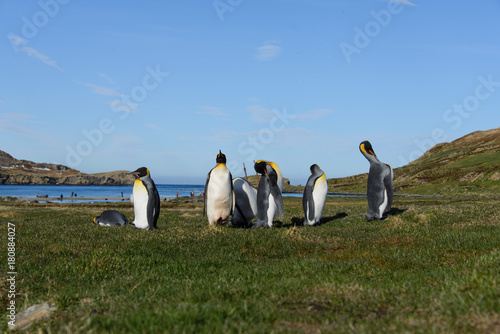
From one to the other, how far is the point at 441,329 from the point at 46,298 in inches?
218

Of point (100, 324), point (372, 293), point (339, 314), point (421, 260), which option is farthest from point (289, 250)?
point (100, 324)

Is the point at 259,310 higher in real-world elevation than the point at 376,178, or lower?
lower

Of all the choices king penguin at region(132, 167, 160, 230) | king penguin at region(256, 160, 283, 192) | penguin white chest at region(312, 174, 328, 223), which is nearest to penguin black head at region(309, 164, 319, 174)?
penguin white chest at region(312, 174, 328, 223)

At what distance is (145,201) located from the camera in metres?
15.9

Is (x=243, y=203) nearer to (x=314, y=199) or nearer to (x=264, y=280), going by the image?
(x=314, y=199)

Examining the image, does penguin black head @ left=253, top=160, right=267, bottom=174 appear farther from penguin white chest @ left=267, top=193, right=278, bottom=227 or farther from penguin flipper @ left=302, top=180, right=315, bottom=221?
penguin flipper @ left=302, top=180, right=315, bottom=221

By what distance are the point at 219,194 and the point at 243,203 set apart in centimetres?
173

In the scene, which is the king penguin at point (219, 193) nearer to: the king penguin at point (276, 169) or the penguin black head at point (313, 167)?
the king penguin at point (276, 169)

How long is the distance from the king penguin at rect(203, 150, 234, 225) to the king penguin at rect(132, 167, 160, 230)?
201cm

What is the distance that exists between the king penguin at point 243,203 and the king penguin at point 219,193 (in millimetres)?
883

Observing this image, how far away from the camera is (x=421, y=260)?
345 inches

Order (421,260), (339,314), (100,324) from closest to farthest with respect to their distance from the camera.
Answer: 1. (100,324)
2. (339,314)
3. (421,260)

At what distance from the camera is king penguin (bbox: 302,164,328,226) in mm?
16406

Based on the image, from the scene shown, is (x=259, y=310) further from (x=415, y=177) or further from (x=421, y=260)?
(x=415, y=177)
